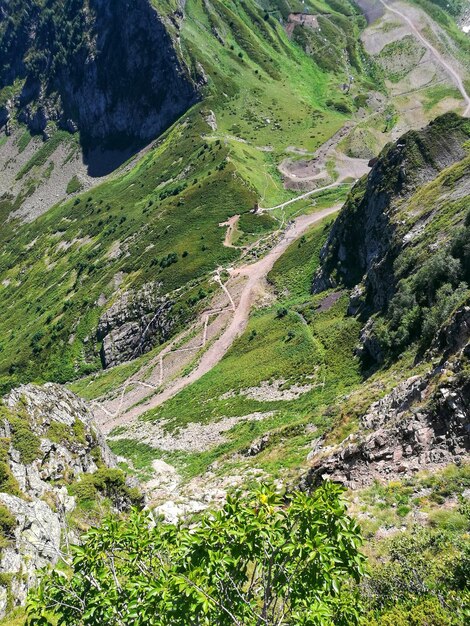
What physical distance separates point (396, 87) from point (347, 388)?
194 metres

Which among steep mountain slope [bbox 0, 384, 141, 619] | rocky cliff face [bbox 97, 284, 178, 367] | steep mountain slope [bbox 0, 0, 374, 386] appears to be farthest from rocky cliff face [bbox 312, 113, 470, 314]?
rocky cliff face [bbox 97, 284, 178, 367]

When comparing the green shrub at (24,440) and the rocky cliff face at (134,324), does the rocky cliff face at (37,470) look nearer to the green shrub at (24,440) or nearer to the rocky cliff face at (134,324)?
the green shrub at (24,440)

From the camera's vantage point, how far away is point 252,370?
172ft

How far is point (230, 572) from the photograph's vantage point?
23.7 ft

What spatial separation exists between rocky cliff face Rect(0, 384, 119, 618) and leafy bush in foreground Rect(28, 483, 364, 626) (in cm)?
423

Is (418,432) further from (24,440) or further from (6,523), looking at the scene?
(24,440)

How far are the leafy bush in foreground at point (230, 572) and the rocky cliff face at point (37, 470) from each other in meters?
4.23

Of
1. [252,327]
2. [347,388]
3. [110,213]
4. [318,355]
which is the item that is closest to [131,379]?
[252,327]

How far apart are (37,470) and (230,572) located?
2175 cm

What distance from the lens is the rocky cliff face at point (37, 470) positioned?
16922 millimetres

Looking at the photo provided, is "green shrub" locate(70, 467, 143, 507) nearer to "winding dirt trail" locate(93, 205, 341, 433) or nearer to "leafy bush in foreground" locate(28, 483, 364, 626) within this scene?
"leafy bush in foreground" locate(28, 483, 364, 626)

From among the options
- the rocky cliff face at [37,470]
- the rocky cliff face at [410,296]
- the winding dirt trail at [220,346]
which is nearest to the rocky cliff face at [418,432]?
the rocky cliff face at [410,296]

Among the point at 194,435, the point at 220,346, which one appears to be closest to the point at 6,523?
the point at 194,435

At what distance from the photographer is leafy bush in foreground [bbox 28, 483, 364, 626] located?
6.40m
